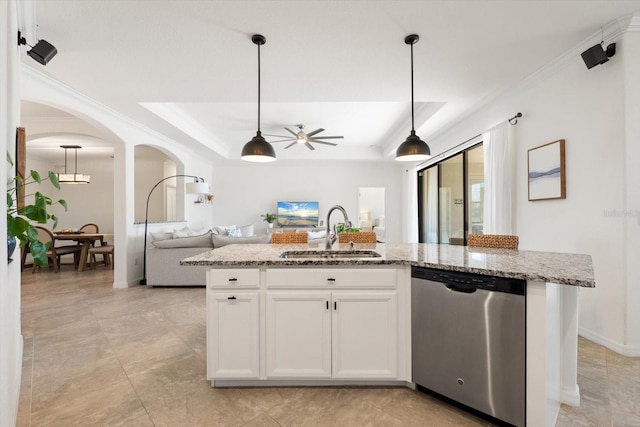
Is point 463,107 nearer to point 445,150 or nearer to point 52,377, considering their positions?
point 445,150

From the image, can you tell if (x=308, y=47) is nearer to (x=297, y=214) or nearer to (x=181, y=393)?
(x=181, y=393)

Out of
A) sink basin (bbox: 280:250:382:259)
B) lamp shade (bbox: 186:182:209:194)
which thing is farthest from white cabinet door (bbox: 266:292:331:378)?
lamp shade (bbox: 186:182:209:194)

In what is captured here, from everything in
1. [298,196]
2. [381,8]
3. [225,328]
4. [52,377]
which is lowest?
[52,377]

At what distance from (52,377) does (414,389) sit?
2516 millimetres

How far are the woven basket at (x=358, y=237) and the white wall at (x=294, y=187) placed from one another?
5.80 m

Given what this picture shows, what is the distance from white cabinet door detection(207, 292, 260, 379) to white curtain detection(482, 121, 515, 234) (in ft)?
10.2

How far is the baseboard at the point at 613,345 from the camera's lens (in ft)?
7.68

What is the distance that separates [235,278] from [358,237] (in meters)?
1.36

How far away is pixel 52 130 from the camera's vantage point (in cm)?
482

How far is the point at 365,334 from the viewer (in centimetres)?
195

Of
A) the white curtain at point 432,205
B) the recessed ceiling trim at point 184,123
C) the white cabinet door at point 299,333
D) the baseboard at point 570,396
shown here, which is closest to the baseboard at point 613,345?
the baseboard at point 570,396

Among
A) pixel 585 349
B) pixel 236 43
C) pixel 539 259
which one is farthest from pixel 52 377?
pixel 585 349

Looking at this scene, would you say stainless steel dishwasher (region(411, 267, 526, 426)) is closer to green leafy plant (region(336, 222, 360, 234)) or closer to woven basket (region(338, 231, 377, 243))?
woven basket (region(338, 231, 377, 243))

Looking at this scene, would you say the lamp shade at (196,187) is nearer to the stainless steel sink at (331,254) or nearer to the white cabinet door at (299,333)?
the stainless steel sink at (331,254)
